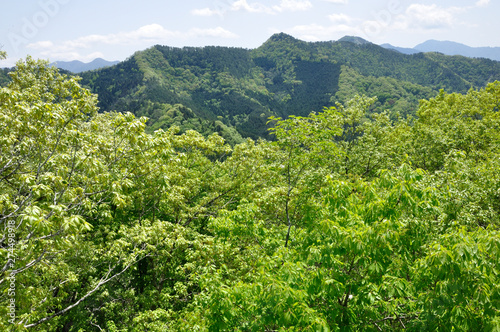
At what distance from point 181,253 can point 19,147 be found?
11165 mm

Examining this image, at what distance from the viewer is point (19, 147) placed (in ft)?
31.3

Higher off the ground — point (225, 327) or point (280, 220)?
point (225, 327)

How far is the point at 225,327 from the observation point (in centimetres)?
755

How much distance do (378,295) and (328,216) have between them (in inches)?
137

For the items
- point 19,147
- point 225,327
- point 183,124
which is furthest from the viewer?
point 183,124

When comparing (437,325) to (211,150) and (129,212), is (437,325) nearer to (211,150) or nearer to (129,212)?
(129,212)

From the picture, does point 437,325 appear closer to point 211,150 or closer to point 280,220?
point 280,220

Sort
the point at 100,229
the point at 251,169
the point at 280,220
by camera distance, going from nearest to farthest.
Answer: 1. the point at 280,220
2. the point at 100,229
3. the point at 251,169

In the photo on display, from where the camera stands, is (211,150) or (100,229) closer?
(100,229)

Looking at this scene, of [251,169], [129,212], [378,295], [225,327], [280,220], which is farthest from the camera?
[251,169]

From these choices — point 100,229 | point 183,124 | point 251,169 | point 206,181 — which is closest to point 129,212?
point 100,229

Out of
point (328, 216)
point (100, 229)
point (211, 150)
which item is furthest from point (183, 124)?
point (328, 216)

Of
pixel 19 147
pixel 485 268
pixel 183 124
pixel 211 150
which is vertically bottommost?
pixel 183 124

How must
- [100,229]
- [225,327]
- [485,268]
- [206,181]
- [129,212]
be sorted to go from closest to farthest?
[485,268] → [225,327] → [100,229] → [129,212] → [206,181]
